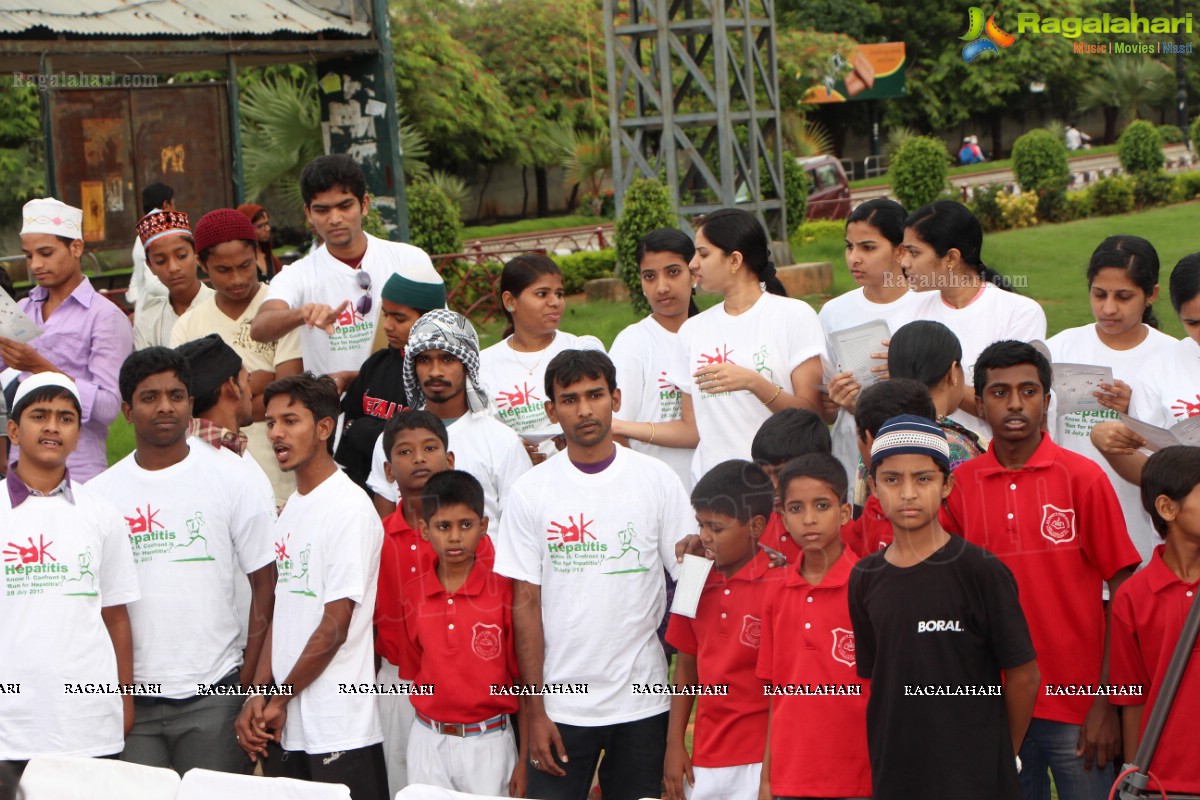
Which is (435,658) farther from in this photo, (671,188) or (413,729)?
(671,188)

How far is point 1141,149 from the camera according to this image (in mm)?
19000

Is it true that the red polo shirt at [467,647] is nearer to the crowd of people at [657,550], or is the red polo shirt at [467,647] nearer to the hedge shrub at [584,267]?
the crowd of people at [657,550]

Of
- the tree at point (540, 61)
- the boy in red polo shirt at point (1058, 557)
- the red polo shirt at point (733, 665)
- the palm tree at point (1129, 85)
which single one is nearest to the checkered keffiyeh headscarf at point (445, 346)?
the red polo shirt at point (733, 665)

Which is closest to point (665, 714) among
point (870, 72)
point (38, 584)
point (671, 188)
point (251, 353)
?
point (38, 584)

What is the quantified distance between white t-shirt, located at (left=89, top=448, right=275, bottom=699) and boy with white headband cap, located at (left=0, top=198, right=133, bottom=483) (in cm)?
85

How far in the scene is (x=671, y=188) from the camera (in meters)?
14.3

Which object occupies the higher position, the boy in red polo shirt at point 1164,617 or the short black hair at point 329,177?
the short black hair at point 329,177

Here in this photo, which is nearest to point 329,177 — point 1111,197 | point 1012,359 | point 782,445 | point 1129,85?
point 782,445

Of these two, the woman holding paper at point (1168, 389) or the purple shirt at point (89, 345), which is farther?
the purple shirt at point (89, 345)

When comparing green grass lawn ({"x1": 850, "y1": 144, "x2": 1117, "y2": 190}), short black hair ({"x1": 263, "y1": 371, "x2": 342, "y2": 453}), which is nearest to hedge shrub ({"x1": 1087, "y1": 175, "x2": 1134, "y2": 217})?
green grass lawn ({"x1": 850, "y1": 144, "x2": 1117, "y2": 190})

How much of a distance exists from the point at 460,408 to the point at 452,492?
0.58 m

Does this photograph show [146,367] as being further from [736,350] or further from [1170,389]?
[1170,389]

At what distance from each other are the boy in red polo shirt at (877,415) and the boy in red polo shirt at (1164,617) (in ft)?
1.94

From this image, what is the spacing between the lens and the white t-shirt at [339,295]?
16.6 ft
